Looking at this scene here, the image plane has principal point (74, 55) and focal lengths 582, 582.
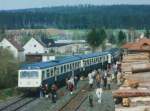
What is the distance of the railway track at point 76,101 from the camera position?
1169 inches

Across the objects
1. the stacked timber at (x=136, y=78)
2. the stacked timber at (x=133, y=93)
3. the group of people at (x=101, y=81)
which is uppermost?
the stacked timber at (x=136, y=78)

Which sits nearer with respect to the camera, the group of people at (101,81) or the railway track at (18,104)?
the railway track at (18,104)

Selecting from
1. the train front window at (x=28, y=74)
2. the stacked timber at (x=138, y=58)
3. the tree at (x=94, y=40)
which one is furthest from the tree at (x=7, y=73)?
the tree at (x=94, y=40)

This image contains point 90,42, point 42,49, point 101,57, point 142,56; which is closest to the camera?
point 142,56

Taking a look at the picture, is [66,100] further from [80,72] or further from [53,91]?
[80,72]

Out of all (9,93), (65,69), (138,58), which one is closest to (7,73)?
(65,69)

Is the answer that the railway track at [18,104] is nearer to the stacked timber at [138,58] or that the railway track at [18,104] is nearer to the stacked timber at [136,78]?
the stacked timber at [138,58]

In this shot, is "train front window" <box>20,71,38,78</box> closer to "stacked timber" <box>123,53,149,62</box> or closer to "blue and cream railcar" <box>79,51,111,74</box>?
"blue and cream railcar" <box>79,51,111,74</box>

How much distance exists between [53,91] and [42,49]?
86.2m

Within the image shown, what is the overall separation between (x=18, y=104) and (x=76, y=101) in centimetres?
333

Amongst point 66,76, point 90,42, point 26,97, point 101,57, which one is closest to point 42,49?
point 90,42

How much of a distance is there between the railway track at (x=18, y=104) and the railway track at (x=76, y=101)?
8.20 ft

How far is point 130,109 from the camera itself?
7.36m

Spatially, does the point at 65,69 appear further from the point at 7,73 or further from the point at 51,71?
the point at 7,73
